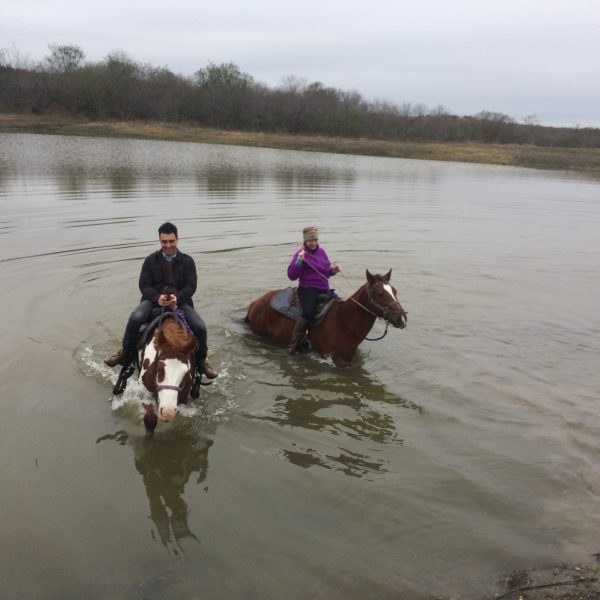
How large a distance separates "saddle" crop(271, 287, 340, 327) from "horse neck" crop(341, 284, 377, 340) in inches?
19.1

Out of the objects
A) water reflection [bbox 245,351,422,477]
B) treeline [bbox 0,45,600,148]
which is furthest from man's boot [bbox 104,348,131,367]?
treeline [bbox 0,45,600,148]

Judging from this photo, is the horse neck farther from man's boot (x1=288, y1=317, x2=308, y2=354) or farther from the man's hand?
the man's hand

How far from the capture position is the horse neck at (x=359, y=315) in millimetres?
8500

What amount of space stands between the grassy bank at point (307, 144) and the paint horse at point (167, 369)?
59.4m

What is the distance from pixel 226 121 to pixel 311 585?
3209 inches

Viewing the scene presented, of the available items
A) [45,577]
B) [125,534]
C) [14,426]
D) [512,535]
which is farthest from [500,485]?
[14,426]

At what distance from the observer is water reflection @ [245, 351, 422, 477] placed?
242 inches

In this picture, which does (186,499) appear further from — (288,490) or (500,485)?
(500,485)

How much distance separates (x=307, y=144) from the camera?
66.2 metres

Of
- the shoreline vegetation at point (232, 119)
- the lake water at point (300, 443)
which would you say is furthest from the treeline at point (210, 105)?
the lake water at point (300, 443)

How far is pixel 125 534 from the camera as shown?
479cm

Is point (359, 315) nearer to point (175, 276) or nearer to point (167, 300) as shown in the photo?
point (175, 276)

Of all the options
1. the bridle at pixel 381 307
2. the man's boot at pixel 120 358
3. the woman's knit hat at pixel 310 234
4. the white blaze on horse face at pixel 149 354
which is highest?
the woman's knit hat at pixel 310 234

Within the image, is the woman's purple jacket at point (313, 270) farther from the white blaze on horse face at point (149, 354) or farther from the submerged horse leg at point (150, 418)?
the submerged horse leg at point (150, 418)
